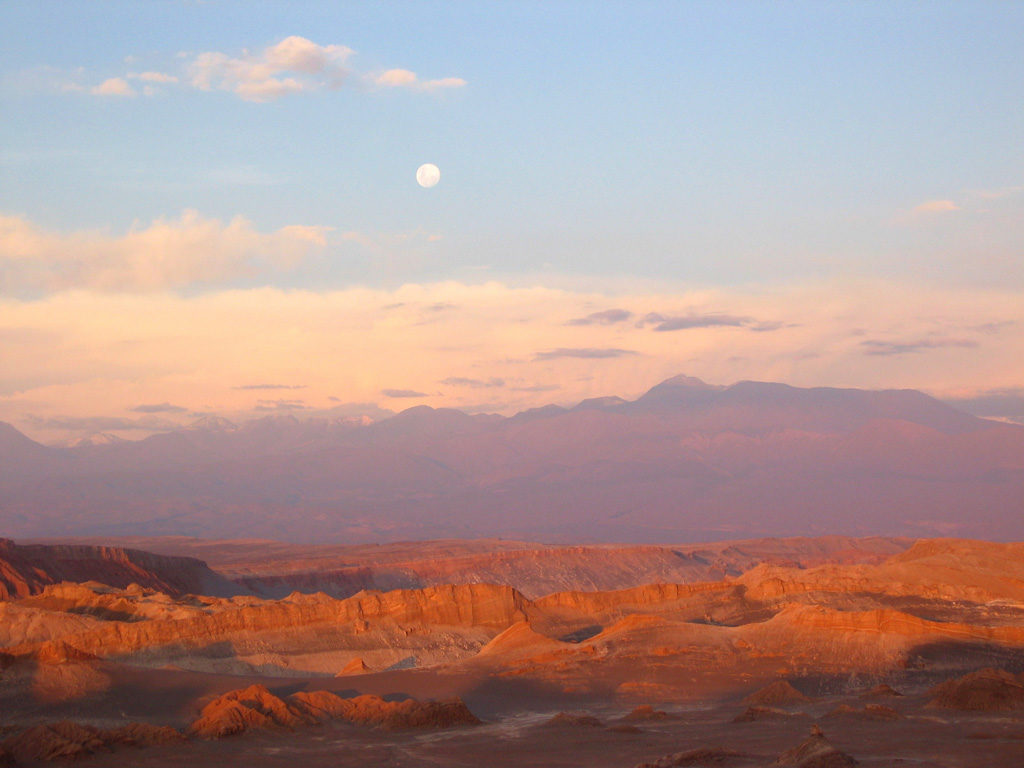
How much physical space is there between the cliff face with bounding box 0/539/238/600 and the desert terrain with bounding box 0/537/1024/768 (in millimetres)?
481

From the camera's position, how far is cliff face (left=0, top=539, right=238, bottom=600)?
56562 millimetres

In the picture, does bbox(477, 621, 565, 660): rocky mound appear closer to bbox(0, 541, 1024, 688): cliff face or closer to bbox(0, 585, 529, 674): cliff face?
bbox(0, 541, 1024, 688): cliff face

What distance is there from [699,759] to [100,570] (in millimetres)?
53345

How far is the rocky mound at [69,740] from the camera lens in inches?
753

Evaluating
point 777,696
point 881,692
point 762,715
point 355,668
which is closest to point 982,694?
point 881,692

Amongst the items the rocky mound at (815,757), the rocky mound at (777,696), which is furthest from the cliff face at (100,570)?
the rocky mound at (815,757)

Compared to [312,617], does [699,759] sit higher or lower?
higher

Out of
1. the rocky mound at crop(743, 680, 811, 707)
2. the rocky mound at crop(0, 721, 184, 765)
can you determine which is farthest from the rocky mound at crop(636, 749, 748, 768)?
the rocky mound at crop(0, 721, 184, 765)

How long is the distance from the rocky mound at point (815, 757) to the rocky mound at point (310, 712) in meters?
8.96

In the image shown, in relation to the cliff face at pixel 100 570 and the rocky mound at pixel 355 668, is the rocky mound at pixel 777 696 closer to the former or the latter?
the rocky mound at pixel 355 668

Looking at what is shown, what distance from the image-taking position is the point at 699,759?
668 inches

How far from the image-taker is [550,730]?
2233 cm

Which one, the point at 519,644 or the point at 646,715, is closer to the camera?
the point at 646,715

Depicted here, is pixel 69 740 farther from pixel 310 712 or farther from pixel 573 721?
pixel 573 721
